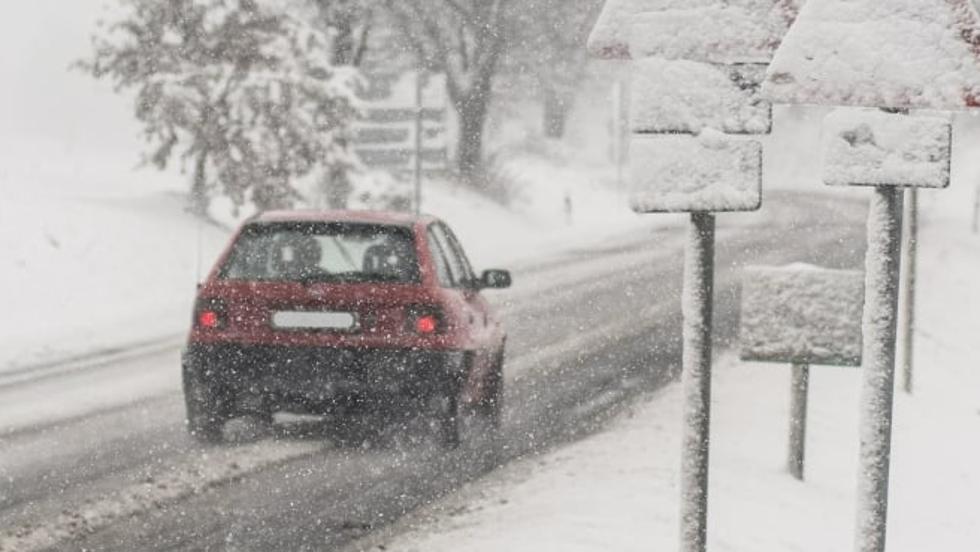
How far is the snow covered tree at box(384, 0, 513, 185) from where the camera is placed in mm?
40469

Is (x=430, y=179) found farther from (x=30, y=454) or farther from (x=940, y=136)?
(x=940, y=136)

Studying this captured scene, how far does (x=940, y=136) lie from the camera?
541 cm

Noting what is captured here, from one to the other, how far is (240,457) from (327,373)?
0.80m

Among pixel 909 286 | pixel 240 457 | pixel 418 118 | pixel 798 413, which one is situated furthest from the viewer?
pixel 418 118

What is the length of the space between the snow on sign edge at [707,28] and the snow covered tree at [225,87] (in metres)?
19.3

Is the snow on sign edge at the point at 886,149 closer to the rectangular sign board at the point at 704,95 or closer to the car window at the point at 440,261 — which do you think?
the rectangular sign board at the point at 704,95

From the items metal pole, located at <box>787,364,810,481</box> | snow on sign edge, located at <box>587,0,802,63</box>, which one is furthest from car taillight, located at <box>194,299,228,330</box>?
snow on sign edge, located at <box>587,0,802,63</box>

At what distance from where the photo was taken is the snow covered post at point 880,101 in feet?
17.0

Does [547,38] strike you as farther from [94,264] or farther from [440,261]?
[440,261]

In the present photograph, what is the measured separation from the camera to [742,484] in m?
9.77

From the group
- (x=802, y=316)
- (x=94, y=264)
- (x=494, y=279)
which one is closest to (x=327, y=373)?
(x=494, y=279)

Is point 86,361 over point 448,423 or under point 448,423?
under

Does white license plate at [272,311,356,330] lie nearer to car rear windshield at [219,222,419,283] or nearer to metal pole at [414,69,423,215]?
car rear windshield at [219,222,419,283]

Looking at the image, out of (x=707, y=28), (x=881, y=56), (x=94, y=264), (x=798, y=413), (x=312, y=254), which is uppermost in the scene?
(x=707, y=28)
